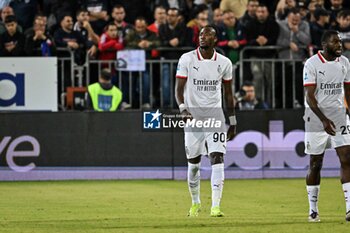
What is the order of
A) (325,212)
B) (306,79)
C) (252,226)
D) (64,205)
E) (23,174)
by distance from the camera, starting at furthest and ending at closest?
1. (23,174)
2. (64,205)
3. (325,212)
4. (306,79)
5. (252,226)

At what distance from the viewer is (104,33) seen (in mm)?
23609

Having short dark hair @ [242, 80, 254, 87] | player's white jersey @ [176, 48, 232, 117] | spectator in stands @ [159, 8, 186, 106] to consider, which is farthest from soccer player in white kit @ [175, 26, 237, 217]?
spectator in stands @ [159, 8, 186, 106]

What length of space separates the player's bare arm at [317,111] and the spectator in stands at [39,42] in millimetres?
11070

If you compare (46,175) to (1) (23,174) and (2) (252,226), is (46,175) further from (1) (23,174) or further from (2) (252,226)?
(2) (252,226)

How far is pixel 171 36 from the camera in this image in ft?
78.5

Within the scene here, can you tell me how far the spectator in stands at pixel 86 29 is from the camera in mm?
23781

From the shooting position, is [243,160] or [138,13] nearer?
[243,160]

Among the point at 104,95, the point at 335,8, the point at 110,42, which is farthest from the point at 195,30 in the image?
the point at 335,8

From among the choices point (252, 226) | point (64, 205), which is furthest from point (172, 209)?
point (252, 226)

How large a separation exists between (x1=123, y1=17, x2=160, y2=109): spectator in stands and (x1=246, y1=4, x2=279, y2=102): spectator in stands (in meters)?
2.45

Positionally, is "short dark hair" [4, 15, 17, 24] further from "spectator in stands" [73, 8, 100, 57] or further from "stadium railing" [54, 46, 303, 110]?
"spectator in stands" [73, 8, 100, 57]

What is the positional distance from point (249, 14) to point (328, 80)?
11424mm

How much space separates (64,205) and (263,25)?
971cm

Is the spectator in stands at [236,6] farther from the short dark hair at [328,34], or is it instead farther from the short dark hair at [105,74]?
the short dark hair at [328,34]
